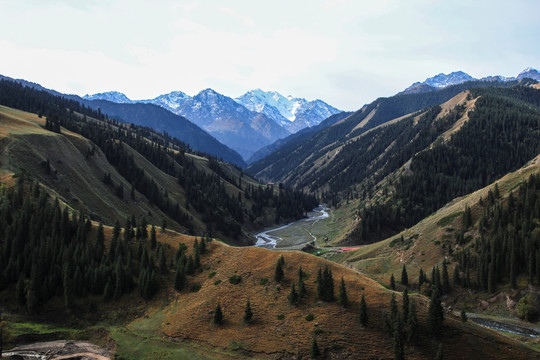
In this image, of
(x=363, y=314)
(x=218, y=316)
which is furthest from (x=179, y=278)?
(x=363, y=314)

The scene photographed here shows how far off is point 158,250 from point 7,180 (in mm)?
62131

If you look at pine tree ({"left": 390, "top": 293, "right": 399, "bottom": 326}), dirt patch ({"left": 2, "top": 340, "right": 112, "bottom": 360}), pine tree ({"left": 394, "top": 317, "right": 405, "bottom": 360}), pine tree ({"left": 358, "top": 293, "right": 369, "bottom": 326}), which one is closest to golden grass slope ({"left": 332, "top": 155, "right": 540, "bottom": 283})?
pine tree ({"left": 390, "top": 293, "right": 399, "bottom": 326})

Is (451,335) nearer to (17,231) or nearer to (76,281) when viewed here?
(76,281)

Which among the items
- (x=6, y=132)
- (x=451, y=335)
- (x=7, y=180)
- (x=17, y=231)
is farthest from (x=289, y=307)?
(x=6, y=132)

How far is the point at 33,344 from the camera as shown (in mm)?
68438

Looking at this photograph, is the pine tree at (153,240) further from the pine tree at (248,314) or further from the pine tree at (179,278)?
the pine tree at (248,314)

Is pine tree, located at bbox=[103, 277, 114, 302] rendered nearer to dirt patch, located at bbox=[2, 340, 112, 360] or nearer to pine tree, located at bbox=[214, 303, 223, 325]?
dirt patch, located at bbox=[2, 340, 112, 360]

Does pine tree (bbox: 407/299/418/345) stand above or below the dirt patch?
above

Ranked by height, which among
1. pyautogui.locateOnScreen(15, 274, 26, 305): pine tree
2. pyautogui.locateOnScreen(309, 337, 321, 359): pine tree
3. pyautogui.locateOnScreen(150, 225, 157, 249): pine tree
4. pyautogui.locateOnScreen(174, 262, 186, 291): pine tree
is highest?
pyautogui.locateOnScreen(150, 225, 157, 249): pine tree

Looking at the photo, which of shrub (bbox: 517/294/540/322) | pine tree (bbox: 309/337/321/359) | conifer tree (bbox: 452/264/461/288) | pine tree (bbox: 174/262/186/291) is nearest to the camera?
pine tree (bbox: 309/337/321/359)

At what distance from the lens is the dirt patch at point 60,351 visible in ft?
210

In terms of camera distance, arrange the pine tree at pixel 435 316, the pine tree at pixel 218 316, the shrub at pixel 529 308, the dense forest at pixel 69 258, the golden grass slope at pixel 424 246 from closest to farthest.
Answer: the pine tree at pixel 435 316 < the pine tree at pixel 218 316 < the dense forest at pixel 69 258 < the shrub at pixel 529 308 < the golden grass slope at pixel 424 246

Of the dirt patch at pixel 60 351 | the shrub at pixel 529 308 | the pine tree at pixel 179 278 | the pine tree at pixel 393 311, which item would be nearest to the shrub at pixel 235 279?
the pine tree at pixel 179 278

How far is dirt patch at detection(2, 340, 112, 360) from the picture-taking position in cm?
6412
